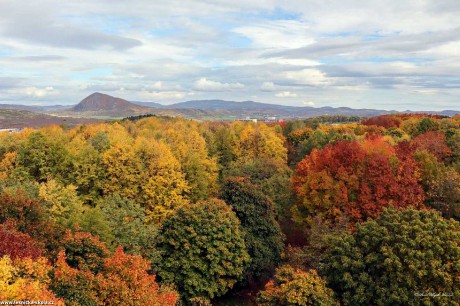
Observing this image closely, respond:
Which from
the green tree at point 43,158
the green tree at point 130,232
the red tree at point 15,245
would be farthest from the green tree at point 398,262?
the green tree at point 43,158

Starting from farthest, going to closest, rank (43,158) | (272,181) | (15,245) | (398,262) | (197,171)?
1. (197,171)
2. (272,181)
3. (43,158)
4. (398,262)
5. (15,245)

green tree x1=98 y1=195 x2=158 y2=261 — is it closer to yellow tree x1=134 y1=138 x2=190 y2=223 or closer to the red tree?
yellow tree x1=134 y1=138 x2=190 y2=223

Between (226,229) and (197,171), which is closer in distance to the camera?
(226,229)

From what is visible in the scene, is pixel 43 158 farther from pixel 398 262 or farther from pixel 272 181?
pixel 398 262

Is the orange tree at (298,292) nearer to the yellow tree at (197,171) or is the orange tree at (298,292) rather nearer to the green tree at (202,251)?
the green tree at (202,251)

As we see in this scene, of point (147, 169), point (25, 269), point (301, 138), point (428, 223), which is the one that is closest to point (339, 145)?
point (428, 223)

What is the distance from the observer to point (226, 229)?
108ft

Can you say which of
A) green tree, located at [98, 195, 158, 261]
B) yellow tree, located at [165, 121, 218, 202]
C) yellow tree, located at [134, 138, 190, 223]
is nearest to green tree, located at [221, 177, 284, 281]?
green tree, located at [98, 195, 158, 261]

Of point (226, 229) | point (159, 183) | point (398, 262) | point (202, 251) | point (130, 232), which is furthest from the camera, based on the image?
point (159, 183)

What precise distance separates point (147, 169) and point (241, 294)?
19933 mm

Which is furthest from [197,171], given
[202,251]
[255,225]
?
[202,251]

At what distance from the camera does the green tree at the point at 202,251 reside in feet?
104

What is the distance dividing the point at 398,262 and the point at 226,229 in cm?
1436

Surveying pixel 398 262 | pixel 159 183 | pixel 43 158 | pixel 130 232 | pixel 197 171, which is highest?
pixel 43 158
